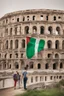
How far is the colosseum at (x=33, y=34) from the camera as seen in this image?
38.6ft

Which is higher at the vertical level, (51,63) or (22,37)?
(22,37)

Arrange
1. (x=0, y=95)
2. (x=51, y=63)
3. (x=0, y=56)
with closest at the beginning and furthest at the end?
1. (x=0, y=95)
2. (x=51, y=63)
3. (x=0, y=56)

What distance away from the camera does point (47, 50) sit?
11.9 meters

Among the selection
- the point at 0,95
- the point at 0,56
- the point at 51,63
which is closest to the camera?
the point at 0,95

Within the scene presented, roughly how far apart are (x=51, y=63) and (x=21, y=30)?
1.92 metres

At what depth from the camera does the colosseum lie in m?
11.8

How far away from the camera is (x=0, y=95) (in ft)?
11.5

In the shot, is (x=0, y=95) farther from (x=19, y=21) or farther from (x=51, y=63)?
(x=19, y=21)

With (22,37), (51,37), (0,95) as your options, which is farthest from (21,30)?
(0,95)

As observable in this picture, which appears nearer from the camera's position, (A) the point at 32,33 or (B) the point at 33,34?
(B) the point at 33,34

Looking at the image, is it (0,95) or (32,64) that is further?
(32,64)

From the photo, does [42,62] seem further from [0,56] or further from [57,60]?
[0,56]

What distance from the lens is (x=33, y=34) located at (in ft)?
38.2

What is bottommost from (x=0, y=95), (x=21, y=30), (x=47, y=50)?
(x=0, y=95)
